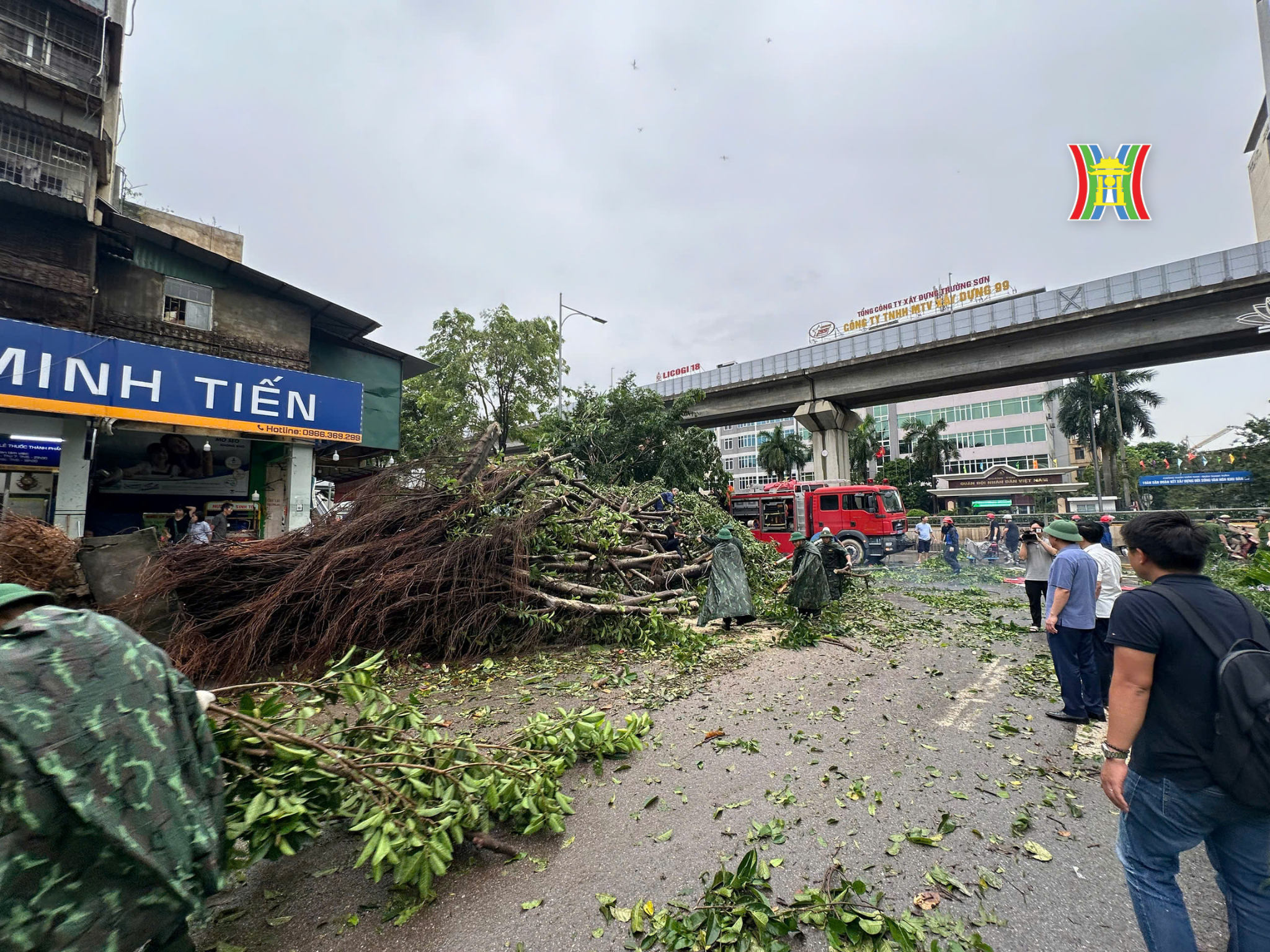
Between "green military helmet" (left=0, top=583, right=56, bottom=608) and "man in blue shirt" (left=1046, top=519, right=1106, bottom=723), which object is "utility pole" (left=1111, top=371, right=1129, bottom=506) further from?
"green military helmet" (left=0, top=583, right=56, bottom=608)

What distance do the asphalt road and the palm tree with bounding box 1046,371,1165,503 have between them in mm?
46976

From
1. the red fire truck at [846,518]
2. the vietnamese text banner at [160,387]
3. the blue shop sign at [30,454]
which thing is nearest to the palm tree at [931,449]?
the red fire truck at [846,518]

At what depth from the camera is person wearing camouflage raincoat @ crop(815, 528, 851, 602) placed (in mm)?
8477

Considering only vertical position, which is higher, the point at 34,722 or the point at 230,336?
the point at 230,336

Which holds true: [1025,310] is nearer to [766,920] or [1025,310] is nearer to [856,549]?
[856,549]

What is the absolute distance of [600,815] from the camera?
3.17m

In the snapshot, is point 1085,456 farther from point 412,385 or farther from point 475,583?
point 475,583

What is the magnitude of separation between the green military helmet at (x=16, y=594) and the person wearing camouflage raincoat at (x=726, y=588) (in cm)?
654

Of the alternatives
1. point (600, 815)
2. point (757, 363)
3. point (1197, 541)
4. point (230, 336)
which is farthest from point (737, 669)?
point (757, 363)

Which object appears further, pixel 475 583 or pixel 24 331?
pixel 24 331

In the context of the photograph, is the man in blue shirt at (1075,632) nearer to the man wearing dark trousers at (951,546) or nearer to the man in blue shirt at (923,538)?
the man wearing dark trousers at (951,546)

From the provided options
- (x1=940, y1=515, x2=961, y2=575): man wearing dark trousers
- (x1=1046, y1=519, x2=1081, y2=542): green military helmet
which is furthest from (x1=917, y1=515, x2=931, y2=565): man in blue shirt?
(x1=1046, y1=519, x2=1081, y2=542): green military helmet

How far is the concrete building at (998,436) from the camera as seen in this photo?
46.1 m

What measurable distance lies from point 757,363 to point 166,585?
87.8ft
